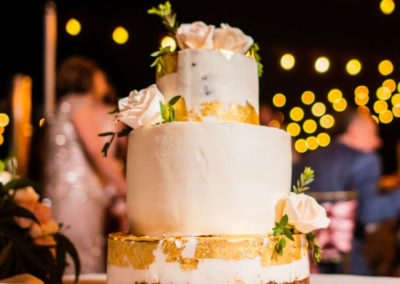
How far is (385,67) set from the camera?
5488mm

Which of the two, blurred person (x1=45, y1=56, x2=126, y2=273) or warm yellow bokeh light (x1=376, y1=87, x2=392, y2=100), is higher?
warm yellow bokeh light (x1=376, y1=87, x2=392, y2=100)

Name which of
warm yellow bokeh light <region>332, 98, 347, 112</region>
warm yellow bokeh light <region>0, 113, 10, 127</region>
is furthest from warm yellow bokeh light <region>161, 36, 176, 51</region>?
warm yellow bokeh light <region>332, 98, 347, 112</region>

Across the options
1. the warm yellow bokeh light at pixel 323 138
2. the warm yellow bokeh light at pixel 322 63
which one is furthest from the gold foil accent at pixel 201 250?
the warm yellow bokeh light at pixel 323 138

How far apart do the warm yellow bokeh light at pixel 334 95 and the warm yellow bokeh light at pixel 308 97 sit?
21cm

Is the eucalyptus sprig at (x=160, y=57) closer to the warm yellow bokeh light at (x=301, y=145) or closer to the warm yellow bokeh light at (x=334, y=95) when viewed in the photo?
the warm yellow bokeh light at (x=334, y=95)

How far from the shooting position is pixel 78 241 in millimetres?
3592

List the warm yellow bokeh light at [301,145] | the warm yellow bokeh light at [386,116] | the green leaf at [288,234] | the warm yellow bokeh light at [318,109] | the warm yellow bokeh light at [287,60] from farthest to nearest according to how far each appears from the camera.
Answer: the warm yellow bokeh light at [301,145] < the warm yellow bokeh light at [318,109] < the warm yellow bokeh light at [386,116] < the warm yellow bokeh light at [287,60] < the green leaf at [288,234]

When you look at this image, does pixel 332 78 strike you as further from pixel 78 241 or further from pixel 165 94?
pixel 165 94

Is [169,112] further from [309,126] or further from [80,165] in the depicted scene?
[309,126]

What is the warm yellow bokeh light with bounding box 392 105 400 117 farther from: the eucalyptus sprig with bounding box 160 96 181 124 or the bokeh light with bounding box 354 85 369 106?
the eucalyptus sprig with bounding box 160 96 181 124

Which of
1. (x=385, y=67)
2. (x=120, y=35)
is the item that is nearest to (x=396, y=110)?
(x=385, y=67)

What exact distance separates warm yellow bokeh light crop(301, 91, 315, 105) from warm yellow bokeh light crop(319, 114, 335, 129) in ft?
1.89

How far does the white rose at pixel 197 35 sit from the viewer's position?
1.45 m

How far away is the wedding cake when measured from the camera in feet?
4.11
